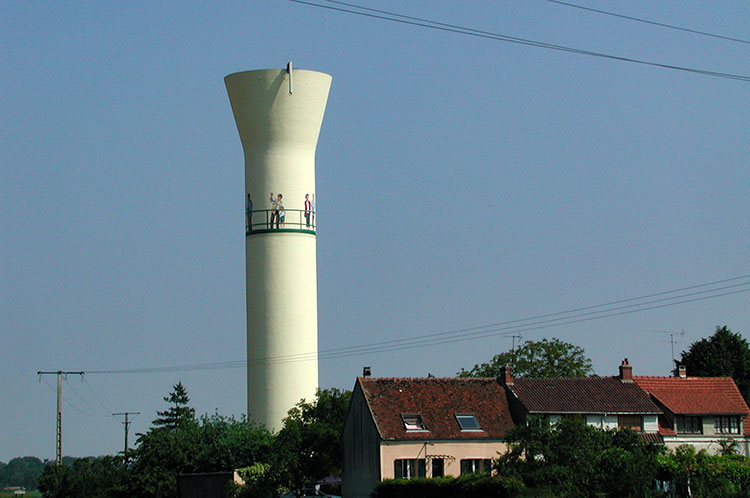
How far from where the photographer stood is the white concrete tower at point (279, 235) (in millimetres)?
66938

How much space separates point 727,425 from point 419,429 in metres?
16.3

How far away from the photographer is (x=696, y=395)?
2496 inches

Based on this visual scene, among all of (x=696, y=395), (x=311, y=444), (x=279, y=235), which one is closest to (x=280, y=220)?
(x=279, y=235)

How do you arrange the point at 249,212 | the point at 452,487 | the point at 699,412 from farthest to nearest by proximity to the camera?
the point at 249,212 → the point at 699,412 → the point at 452,487

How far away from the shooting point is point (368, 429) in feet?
187

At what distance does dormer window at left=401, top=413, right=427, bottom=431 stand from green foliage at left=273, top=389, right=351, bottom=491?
5232 mm

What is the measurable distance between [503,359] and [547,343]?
10.2 feet

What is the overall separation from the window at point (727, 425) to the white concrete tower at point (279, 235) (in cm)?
2042

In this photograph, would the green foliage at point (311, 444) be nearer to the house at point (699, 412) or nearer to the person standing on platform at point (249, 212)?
the person standing on platform at point (249, 212)

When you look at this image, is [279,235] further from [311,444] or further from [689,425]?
[689,425]

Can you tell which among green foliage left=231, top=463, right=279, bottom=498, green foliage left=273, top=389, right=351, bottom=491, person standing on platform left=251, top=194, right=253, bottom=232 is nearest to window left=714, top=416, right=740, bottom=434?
green foliage left=273, top=389, right=351, bottom=491

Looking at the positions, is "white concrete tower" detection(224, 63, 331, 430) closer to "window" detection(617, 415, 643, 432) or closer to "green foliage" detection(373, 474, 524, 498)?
"green foliage" detection(373, 474, 524, 498)

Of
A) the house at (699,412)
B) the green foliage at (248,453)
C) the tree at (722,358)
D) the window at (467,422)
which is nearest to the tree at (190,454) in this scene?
the green foliage at (248,453)

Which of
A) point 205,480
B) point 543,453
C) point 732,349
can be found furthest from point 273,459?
point 732,349
